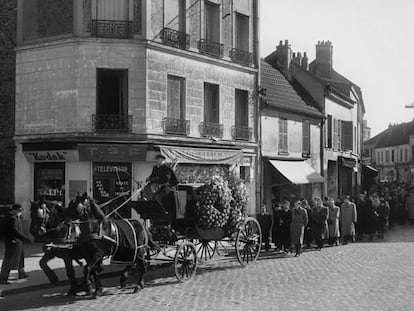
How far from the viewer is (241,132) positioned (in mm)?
22141

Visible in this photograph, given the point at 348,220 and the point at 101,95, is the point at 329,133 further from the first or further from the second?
the point at 101,95

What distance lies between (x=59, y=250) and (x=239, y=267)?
448 cm

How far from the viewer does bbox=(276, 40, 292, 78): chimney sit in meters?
30.0

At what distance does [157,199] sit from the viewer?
11258mm

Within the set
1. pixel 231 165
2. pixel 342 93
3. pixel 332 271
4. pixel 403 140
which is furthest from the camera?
pixel 403 140

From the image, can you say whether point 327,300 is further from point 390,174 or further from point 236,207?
point 390,174

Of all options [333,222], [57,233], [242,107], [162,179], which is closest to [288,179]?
[242,107]

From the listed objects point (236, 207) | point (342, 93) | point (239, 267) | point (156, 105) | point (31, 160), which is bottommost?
point (239, 267)

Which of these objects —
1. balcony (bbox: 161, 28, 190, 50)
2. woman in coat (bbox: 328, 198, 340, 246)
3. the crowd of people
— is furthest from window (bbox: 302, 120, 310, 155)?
balcony (bbox: 161, 28, 190, 50)

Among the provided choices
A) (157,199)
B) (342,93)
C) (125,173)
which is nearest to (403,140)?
(342,93)

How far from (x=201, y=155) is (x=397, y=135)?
63381mm

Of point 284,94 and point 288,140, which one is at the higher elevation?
point 284,94

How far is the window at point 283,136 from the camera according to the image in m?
24.9

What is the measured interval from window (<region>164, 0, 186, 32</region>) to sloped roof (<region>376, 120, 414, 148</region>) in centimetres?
5810
